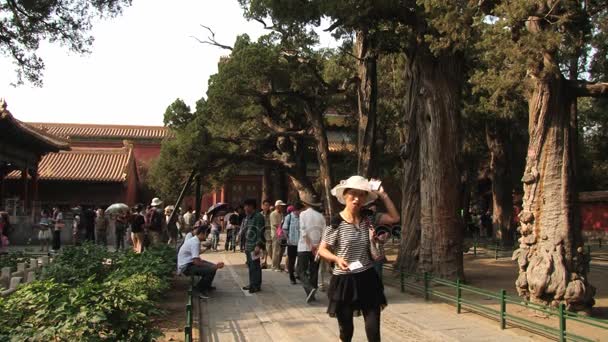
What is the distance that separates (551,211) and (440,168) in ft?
11.3

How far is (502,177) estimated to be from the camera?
2369 cm

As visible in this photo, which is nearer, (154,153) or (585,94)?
(585,94)

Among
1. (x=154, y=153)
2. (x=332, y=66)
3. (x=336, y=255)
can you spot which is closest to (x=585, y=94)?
(x=336, y=255)

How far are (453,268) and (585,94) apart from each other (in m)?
4.37

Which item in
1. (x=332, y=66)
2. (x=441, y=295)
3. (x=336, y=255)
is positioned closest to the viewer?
(x=336, y=255)

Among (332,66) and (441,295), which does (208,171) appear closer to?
(332,66)

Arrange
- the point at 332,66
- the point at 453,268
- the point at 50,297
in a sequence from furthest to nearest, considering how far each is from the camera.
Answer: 1. the point at 332,66
2. the point at 453,268
3. the point at 50,297

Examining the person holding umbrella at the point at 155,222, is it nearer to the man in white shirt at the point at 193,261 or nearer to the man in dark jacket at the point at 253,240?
the man in dark jacket at the point at 253,240

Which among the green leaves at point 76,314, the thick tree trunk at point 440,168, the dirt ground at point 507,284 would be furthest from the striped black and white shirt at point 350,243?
the thick tree trunk at point 440,168

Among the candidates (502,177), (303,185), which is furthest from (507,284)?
(303,185)

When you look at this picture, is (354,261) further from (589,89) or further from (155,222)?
(155,222)

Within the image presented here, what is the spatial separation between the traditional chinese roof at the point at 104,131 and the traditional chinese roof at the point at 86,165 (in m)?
7.81

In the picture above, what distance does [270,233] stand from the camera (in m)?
15.4

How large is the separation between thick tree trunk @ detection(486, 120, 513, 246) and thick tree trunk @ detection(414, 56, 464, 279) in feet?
37.5
